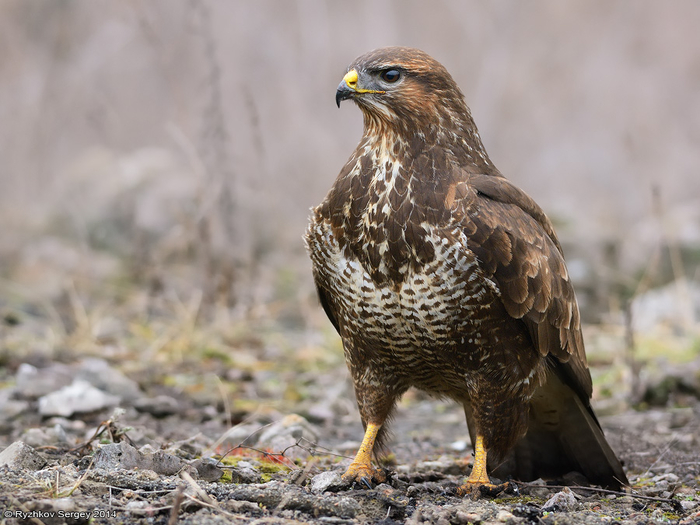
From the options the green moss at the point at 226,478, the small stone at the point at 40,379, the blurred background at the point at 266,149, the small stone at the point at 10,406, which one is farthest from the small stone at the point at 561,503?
the small stone at the point at 40,379

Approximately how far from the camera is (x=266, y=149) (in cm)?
1288

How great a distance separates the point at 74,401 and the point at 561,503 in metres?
2.85

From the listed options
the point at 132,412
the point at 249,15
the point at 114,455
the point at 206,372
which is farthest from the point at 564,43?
the point at 114,455

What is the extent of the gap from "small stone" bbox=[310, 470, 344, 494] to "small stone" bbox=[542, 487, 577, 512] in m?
0.81

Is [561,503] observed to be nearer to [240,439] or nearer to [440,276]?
[440,276]

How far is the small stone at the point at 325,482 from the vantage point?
3262mm

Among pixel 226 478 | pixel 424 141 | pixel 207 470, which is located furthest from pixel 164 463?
pixel 424 141

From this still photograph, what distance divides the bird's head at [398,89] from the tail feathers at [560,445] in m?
1.32

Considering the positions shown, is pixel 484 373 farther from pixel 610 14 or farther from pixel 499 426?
pixel 610 14

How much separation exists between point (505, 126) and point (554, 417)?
936 centimetres

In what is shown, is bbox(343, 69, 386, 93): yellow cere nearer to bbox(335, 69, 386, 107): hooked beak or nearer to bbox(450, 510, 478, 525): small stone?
bbox(335, 69, 386, 107): hooked beak

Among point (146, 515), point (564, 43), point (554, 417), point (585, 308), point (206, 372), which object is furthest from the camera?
point (564, 43)

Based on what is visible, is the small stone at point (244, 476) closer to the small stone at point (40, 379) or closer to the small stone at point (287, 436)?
the small stone at point (287, 436)

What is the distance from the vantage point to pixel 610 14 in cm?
1631
